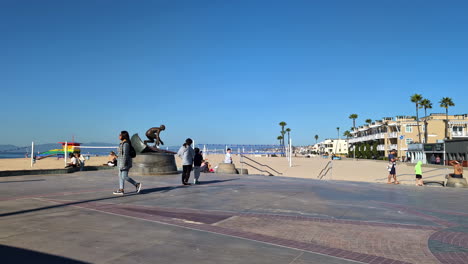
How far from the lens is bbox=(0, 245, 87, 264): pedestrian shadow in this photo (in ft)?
12.3

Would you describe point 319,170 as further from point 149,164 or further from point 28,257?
point 28,257

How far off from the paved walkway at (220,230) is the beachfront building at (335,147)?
13206cm

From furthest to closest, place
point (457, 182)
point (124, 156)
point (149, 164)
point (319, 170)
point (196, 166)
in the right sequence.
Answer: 1. point (319, 170)
2. point (457, 182)
3. point (149, 164)
4. point (196, 166)
5. point (124, 156)

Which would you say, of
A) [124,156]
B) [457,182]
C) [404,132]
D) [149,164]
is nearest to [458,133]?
[404,132]

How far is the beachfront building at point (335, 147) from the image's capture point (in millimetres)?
150962

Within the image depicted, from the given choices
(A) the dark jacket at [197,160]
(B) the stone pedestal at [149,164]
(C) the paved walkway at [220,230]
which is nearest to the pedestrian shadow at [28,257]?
(C) the paved walkway at [220,230]

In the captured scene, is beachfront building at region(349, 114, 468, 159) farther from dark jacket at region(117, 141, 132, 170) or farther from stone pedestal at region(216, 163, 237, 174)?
dark jacket at region(117, 141, 132, 170)

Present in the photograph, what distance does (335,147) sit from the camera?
5999 inches

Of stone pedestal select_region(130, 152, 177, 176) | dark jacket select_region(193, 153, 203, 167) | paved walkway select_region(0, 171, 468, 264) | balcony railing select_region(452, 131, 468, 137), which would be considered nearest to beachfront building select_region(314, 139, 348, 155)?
balcony railing select_region(452, 131, 468, 137)

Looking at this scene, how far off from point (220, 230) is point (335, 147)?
153m

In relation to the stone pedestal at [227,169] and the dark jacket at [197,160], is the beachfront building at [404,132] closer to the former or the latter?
the stone pedestal at [227,169]

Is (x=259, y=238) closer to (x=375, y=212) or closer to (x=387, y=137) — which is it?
(x=375, y=212)

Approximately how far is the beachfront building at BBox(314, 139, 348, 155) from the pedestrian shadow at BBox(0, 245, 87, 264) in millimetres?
136951

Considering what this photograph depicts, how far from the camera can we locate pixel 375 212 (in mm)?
8023
